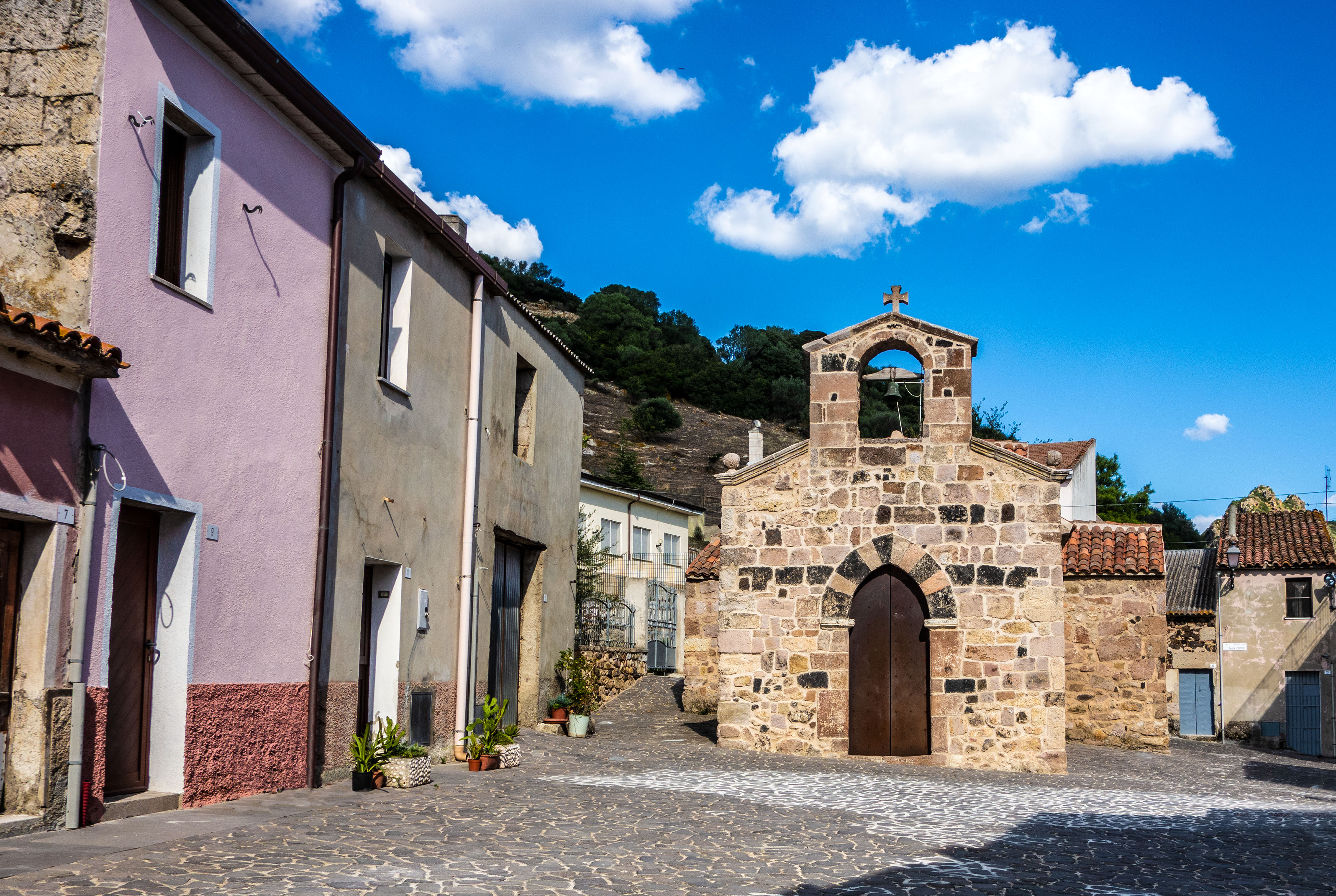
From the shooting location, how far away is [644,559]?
117 ft

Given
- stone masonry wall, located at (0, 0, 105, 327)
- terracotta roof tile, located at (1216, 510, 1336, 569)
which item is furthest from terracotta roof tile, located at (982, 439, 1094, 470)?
stone masonry wall, located at (0, 0, 105, 327)

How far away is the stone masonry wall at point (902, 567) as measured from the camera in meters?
15.1

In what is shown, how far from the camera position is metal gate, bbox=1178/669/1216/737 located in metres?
30.9

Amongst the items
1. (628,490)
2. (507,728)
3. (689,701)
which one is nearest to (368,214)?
(507,728)

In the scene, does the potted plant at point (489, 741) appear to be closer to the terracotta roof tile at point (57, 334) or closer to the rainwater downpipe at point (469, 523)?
the rainwater downpipe at point (469, 523)

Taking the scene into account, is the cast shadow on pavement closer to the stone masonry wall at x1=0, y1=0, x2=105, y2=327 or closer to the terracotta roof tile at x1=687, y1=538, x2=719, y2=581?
the stone masonry wall at x1=0, y1=0, x2=105, y2=327

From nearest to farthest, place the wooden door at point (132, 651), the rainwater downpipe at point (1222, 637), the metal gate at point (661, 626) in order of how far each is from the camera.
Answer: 1. the wooden door at point (132, 651)
2. the rainwater downpipe at point (1222, 637)
3. the metal gate at point (661, 626)

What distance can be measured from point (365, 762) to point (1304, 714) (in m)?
27.1

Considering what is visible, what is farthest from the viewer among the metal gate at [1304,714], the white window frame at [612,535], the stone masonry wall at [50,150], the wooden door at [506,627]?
the white window frame at [612,535]

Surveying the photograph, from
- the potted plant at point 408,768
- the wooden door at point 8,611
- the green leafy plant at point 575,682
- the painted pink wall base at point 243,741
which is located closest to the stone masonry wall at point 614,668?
the green leafy plant at point 575,682

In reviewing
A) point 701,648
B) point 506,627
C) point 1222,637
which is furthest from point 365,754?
point 1222,637

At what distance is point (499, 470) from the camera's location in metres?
15.2

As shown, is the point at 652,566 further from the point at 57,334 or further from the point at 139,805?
the point at 57,334

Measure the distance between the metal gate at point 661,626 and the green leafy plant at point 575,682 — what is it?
13393 millimetres
